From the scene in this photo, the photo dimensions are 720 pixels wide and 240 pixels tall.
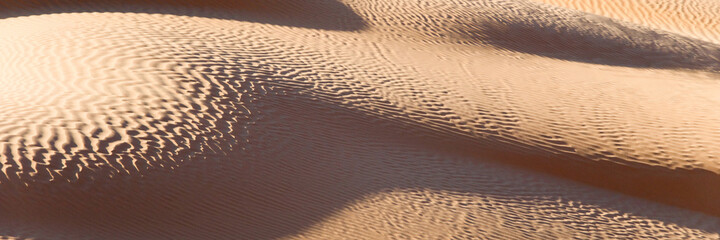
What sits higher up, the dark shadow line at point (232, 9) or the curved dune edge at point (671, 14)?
the curved dune edge at point (671, 14)

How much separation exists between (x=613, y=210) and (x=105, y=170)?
3.09 m

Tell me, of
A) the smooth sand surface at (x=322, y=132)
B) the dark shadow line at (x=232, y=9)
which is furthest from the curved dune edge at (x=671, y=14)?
the dark shadow line at (x=232, y=9)

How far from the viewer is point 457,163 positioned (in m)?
5.39

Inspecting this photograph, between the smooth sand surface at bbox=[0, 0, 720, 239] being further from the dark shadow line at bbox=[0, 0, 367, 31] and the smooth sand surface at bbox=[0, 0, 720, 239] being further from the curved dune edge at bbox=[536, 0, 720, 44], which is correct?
the curved dune edge at bbox=[536, 0, 720, 44]

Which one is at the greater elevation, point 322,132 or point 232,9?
point 232,9

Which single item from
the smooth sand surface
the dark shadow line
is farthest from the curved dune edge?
the dark shadow line

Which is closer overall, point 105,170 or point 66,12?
point 105,170

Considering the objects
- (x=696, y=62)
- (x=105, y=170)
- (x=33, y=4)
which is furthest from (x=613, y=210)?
(x=33, y=4)

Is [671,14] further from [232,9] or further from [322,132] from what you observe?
[322,132]

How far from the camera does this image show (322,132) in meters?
5.28

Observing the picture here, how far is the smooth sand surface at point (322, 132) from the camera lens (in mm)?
4246

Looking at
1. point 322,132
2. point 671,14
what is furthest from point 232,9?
point 671,14

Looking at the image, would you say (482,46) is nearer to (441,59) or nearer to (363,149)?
(441,59)

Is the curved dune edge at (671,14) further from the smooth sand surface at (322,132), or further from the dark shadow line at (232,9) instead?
the dark shadow line at (232,9)
